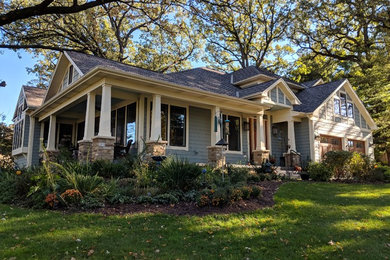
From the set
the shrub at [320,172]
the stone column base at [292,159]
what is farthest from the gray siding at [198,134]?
the shrub at [320,172]

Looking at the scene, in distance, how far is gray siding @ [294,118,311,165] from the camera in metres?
14.4

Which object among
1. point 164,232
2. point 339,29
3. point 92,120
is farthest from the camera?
point 339,29

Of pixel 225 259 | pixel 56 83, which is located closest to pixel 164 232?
pixel 225 259

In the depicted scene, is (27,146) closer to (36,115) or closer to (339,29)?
(36,115)

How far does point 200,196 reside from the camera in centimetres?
558

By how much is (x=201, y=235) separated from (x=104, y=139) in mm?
5771

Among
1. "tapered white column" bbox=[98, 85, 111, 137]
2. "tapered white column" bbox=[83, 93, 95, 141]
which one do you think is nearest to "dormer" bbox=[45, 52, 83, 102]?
"tapered white column" bbox=[83, 93, 95, 141]

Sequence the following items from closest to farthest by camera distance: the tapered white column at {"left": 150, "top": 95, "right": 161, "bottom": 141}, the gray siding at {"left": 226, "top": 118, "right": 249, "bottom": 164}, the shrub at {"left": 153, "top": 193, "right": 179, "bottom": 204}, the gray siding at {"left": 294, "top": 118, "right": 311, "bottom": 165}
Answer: the shrub at {"left": 153, "top": 193, "right": 179, "bottom": 204} → the tapered white column at {"left": 150, "top": 95, "right": 161, "bottom": 141} → the gray siding at {"left": 226, "top": 118, "right": 249, "bottom": 164} → the gray siding at {"left": 294, "top": 118, "right": 311, "bottom": 165}

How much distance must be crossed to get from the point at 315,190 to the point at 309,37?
18061 mm

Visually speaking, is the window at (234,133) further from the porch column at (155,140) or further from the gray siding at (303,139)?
the porch column at (155,140)

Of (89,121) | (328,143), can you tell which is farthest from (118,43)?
(328,143)

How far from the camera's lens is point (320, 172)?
10602 millimetres

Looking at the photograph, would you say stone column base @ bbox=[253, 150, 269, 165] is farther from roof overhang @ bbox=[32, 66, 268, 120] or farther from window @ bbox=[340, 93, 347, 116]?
window @ bbox=[340, 93, 347, 116]

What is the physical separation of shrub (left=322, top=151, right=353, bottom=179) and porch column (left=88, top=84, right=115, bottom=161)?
7793 millimetres
